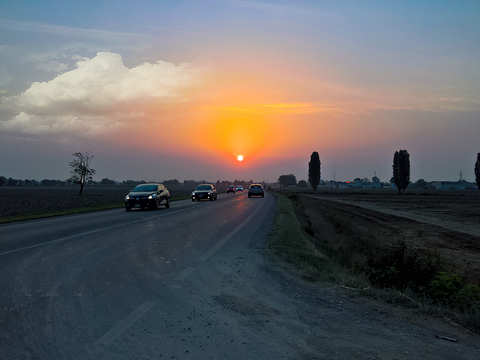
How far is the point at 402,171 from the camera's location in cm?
10556

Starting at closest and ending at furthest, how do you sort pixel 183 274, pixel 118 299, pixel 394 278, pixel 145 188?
pixel 118 299 < pixel 183 274 < pixel 394 278 < pixel 145 188

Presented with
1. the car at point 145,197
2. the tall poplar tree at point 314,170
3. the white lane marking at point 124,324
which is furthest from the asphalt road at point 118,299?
the tall poplar tree at point 314,170

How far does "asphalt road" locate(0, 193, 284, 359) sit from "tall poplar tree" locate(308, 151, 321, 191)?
116m

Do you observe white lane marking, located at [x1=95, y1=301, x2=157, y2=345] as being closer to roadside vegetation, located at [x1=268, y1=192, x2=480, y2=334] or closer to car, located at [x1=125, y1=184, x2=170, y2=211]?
roadside vegetation, located at [x1=268, y1=192, x2=480, y2=334]

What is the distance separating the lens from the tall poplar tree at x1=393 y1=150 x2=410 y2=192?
105 m

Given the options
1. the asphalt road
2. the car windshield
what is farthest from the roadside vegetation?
the car windshield

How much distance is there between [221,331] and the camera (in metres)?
4.21

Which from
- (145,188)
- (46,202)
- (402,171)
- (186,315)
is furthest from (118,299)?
→ (402,171)

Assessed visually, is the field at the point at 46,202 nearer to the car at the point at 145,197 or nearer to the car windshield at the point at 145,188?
the car at the point at 145,197

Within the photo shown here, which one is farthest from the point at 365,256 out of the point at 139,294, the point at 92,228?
the point at 92,228

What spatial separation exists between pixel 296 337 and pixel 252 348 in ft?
1.92

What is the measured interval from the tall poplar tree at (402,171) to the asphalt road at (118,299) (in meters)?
105

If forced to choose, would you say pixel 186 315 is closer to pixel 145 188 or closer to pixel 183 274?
pixel 183 274

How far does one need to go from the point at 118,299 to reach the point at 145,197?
1918 cm
